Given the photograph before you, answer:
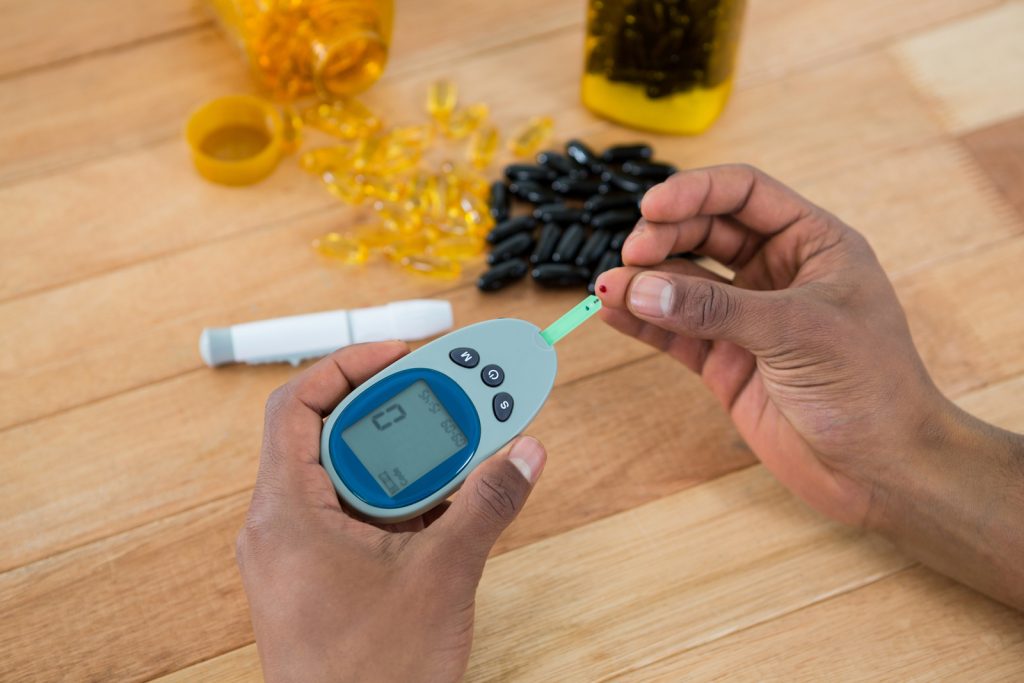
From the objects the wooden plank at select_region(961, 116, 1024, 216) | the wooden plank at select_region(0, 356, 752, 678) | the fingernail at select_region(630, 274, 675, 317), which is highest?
the fingernail at select_region(630, 274, 675, 317)

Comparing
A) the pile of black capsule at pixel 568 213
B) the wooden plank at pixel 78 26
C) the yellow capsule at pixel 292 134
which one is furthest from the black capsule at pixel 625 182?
the wooden plank at pixel 78 26

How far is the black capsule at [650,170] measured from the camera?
4.16ft

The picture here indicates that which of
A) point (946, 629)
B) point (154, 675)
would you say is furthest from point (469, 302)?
point (946, 629)

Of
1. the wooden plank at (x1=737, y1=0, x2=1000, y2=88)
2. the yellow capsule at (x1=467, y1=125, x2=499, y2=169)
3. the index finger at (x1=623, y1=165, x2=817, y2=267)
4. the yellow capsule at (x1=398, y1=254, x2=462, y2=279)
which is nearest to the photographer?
the index finger at (x1=623, y1=165, x2=817, y2=267)

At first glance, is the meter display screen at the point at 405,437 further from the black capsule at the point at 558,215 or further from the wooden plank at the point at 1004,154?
the wooden plank at the point at 1004,154

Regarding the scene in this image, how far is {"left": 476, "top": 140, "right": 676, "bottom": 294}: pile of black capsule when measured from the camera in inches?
47.0

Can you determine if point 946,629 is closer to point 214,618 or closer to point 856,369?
point 856,369

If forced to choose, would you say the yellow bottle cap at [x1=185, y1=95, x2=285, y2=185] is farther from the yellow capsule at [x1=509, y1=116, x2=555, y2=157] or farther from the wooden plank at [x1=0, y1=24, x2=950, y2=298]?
the yellow capsule at [x1=509, y1=116, x2=555, y2=157]

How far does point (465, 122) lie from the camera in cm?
135

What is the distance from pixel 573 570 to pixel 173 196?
2.42 ft

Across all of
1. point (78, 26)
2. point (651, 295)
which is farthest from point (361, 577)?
point (78, 26)

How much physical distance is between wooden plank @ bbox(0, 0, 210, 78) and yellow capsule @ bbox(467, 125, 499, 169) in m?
0.48

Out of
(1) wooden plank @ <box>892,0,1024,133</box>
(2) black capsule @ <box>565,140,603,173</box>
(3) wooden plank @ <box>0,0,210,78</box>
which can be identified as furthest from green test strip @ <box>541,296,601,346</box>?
(3) wooden plank @ <box>0,0,210,78</box>

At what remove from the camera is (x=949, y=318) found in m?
1.20
